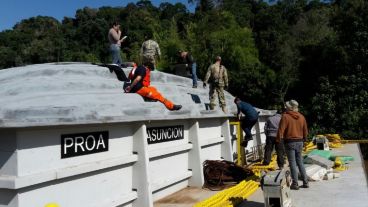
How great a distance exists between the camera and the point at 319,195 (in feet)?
22.0

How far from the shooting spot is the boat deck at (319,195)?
6.25 m

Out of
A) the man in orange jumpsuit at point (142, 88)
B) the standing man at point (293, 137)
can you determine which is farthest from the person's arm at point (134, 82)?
the standing man at point (293, 137)

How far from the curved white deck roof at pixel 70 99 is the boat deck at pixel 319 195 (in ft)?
4.25

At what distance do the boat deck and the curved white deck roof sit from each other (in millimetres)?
1296

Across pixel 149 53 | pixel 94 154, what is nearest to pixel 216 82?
pixel 149 53

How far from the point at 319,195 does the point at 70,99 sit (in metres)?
4.06

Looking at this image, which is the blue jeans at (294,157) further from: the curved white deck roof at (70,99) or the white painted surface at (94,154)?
the curved white deck roof at (70,99)

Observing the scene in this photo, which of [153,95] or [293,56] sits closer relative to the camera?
[153,95]

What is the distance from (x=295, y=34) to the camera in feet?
124

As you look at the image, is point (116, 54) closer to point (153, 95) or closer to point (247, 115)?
point (153, 95)

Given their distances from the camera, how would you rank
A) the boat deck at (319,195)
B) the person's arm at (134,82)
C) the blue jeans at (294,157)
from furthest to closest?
the person's arm at (134,82) < the blue jeans at (294,157) < the boat deck at (319,195)

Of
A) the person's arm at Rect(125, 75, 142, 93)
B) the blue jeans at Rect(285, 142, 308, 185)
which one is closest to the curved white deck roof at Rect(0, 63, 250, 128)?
the person's arm at Rect(125, 75, 142, 93)

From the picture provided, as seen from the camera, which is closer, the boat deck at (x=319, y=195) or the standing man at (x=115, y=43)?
the boat deck at (x=319, y=195)

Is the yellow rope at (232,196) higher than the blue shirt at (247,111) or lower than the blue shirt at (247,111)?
lower
